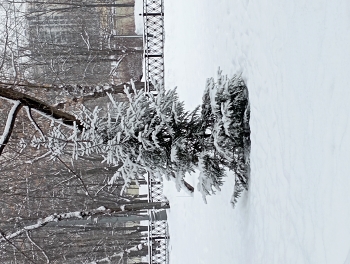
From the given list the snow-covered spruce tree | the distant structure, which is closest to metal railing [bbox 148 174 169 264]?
the distant structure

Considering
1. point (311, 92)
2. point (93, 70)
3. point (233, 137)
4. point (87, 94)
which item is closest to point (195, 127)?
point (233, 137)

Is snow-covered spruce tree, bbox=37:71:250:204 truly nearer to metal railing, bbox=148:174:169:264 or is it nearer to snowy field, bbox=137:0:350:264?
snowy field, bbox=137:0:350:264

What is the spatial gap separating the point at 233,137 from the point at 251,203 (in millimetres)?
834

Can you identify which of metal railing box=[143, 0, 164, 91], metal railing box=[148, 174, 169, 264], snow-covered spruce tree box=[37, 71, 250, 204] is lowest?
metal railing box=[148, 174, 169, 264]

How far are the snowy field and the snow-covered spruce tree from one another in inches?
11.5

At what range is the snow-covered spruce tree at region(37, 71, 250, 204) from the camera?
5551 millimetres

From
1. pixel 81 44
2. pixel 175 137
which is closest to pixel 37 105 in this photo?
pixel 175 137

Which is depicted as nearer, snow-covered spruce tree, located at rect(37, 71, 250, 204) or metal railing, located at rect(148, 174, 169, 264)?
snow-covered spruce tree, located at rect(37, 71, 250, 204)

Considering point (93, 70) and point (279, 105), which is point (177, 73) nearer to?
point (279, 105)

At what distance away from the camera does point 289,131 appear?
418cm

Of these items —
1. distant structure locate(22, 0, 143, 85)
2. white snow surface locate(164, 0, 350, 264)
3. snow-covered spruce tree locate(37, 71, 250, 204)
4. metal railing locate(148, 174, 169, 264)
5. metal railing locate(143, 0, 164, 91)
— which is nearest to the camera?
white snow surface locate(164, 0, 350, 264)

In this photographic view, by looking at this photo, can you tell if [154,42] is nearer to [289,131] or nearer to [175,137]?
[175,137]

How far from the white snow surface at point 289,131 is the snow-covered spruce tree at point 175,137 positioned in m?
0.29

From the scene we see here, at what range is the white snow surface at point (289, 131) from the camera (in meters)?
3.23
